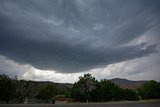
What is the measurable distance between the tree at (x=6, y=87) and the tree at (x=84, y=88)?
33.0m

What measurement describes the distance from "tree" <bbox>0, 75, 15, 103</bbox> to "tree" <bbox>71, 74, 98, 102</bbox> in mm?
32984

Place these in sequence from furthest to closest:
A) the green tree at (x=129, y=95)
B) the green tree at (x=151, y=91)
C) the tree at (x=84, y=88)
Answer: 1. the green tree at (x=151, y=91)
2. the green tree at (x=129, y=95)
3. the tree at (x=84, y=88)

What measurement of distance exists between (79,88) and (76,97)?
5154 millimetres

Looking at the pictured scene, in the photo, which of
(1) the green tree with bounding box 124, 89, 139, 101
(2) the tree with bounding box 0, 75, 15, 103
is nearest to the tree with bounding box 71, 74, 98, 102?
(1) the green tree with bounding box 124, 89, 139, 101

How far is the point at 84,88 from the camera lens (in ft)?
404

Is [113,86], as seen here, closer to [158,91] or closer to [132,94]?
[132,94]

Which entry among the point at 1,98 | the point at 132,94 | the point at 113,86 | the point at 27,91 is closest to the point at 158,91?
the point at 132,94

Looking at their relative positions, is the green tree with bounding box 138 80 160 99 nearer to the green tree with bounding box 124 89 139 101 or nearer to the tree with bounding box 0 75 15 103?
the green tree with bounding box 124 89 139 101

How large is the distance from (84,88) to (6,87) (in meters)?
41.1

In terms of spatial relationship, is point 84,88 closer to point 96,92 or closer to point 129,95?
point 96,92

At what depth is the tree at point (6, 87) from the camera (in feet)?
341

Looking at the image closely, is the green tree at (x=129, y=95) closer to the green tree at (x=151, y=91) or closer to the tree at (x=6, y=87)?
the green tree at (x=151, y=91)

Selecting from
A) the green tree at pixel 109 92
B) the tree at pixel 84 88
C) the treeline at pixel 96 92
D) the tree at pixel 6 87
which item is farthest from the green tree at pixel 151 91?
the tree at pixel 6 87

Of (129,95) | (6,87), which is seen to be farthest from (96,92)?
(6,87)
